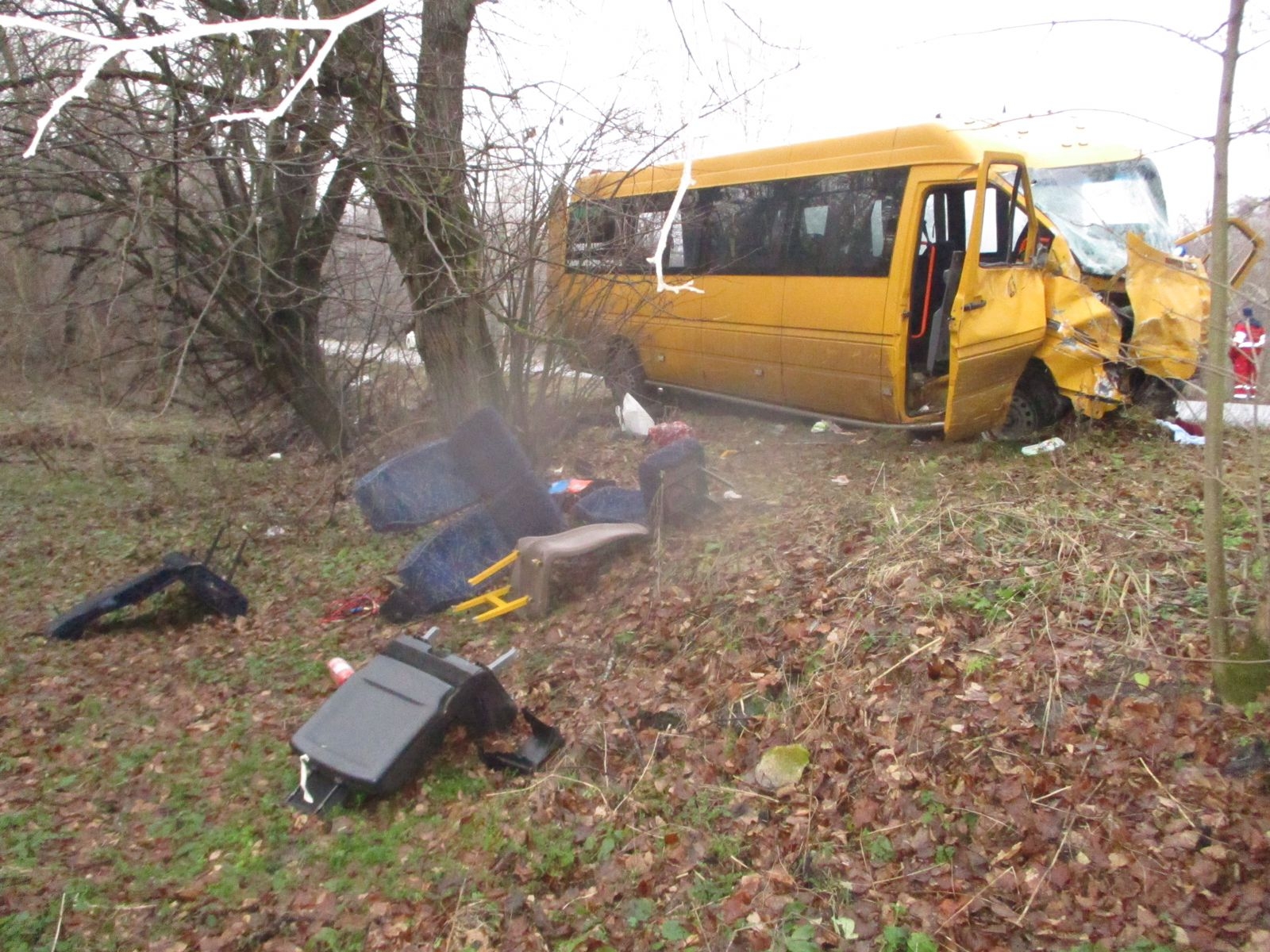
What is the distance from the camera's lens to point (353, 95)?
792cm

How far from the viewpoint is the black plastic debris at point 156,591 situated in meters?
6.18

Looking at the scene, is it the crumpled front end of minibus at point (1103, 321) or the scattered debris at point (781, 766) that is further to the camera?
the crumpled front end of minibus at point (1103, 321)

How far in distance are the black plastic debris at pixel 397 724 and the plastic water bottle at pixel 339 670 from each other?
950 mm

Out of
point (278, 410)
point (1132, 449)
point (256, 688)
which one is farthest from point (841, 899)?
point (278, 410)

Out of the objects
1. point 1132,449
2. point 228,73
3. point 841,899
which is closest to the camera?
point 841,899

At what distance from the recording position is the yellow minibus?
736 centimetres

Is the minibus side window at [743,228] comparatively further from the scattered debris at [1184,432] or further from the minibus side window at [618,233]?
the scattered debris at [1184,432]

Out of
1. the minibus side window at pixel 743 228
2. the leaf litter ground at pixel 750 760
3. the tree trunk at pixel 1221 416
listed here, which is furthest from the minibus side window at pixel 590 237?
the tree trunk at pixel 1221 416

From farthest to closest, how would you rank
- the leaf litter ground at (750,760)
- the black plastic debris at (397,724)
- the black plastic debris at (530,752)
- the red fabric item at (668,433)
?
the red fabric item at (668,433) < the black plastic debris at (530,752) < the black plastic debris at (397,724) < the leaf litter ground at (750,760)

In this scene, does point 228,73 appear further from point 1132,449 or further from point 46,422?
point 46,422

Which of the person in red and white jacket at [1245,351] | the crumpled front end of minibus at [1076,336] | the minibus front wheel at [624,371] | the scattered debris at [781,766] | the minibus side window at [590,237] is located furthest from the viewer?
the minibus front wheel at [624,371]

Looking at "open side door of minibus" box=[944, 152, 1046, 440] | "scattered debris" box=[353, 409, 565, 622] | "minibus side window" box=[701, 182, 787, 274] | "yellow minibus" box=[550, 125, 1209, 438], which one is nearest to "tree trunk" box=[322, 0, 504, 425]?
"yellow minibus" box=[550, 125, 1209, 438]

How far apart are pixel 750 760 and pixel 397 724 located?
5.11 feet

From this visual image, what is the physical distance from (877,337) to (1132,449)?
2259mm
